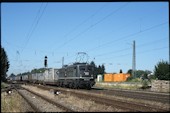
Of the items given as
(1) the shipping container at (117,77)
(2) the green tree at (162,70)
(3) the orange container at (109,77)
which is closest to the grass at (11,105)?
(2) the green tree at (162,70)

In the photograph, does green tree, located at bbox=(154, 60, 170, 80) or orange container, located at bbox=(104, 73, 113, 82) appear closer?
green tree, located at bbox=(154, 60, 170, 80)

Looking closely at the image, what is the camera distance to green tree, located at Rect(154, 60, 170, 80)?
5197cm

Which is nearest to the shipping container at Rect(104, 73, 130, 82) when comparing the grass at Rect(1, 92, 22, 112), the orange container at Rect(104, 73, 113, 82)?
the orange container at Rect(104, 73, 113, 82)

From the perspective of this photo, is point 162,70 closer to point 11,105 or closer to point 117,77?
point 11,105

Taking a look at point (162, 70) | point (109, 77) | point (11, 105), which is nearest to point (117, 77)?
point (109, 77)

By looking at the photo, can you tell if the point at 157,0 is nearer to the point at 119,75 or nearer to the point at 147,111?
the point at 147,111

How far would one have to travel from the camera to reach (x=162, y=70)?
5228cm

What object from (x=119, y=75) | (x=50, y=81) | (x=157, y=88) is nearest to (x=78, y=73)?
(x=157, y=88)

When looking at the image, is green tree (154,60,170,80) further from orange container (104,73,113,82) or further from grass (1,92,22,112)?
orange container (104,73,113,82)

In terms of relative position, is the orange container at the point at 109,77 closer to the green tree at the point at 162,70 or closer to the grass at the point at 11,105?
the green tree at the point at 162,70

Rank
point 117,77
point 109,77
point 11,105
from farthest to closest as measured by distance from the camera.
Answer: point 109,77, point 117,77, point 11,105

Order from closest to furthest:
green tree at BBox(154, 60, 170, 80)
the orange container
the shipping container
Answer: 1. green tree at BBox(154, 60, 170, 80)
2. the shipping container
3. the orange container

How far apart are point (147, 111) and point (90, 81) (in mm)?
25121

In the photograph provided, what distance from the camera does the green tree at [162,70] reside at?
51969 mm
